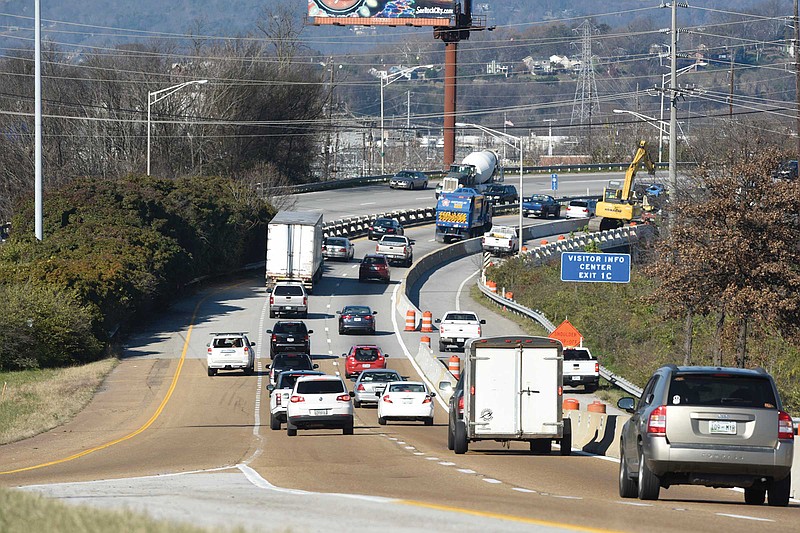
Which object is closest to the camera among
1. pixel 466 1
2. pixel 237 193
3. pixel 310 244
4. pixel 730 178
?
pixel 730 178

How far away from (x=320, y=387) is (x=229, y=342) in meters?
17.1

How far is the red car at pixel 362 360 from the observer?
4634cm

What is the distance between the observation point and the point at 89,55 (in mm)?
125812

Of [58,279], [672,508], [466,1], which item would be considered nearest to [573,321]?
[58,279]

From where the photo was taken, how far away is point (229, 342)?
46.3m

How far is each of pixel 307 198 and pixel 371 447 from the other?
84.2m

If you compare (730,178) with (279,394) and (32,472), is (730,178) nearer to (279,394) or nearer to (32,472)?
(279,394)

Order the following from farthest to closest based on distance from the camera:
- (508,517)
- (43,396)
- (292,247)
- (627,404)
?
(292,247) → (43,396) → (627,404) → (508,517)

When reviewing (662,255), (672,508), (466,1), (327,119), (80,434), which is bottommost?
(80,434)

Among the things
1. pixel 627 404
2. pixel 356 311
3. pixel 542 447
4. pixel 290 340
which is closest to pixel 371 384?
pixel 290 340

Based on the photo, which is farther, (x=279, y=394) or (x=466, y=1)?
(x=466, y=1)

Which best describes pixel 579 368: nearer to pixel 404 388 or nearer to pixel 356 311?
pixel 404 388

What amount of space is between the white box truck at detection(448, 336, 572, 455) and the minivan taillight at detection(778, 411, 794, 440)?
850cm

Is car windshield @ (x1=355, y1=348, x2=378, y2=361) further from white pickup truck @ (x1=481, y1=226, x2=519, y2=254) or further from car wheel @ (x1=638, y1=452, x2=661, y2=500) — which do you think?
white pickup truck @ (x1=481, y1=226, x2=519, y2=254)
